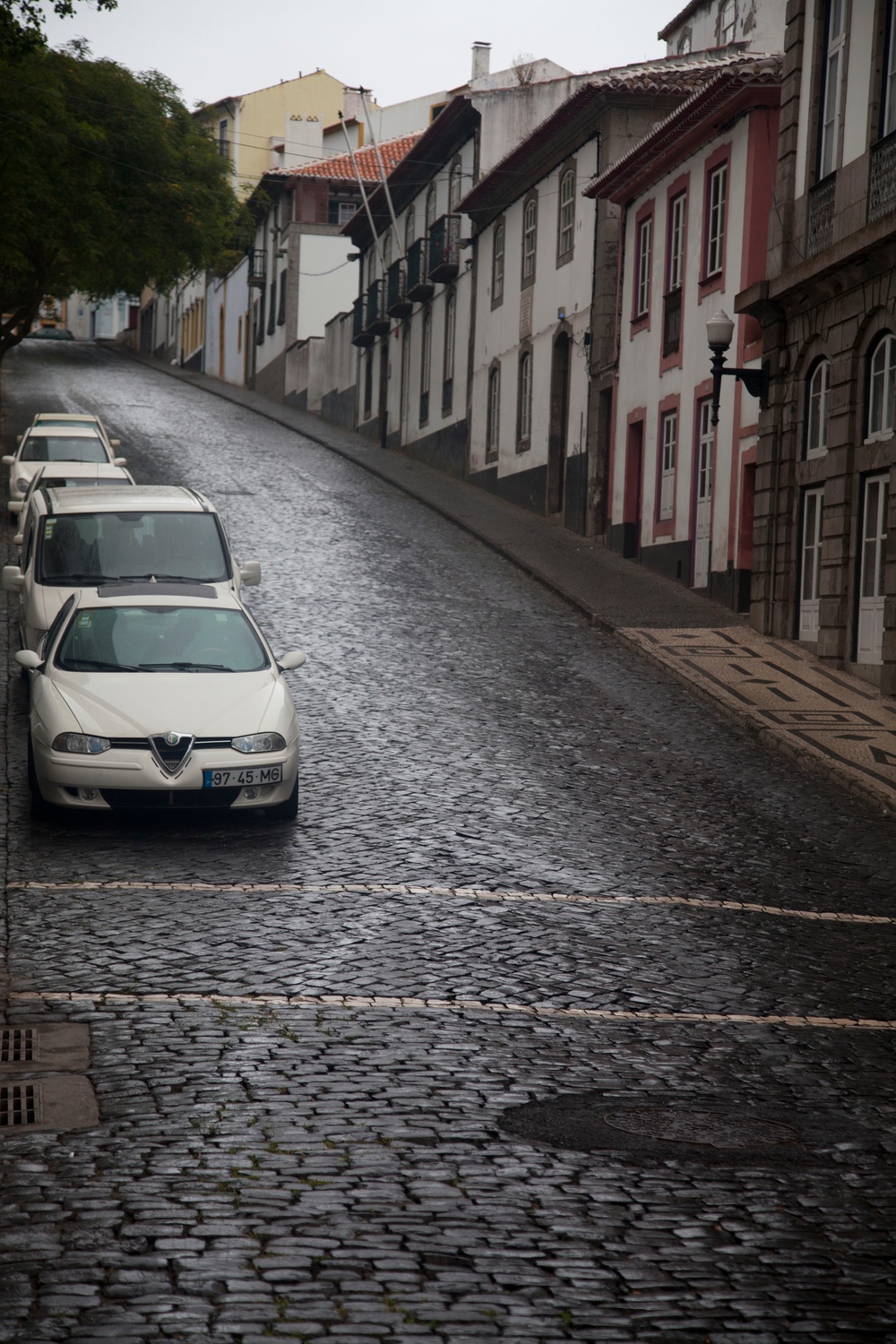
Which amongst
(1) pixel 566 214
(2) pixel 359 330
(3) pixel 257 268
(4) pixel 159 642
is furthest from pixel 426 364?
(4) pixel 159 642

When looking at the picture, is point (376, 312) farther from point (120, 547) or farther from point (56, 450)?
point (120, 547)

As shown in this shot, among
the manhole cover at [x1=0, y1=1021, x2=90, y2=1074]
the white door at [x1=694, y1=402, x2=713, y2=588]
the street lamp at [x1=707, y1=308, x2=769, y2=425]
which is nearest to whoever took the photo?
the manhole cover at [x1=0, y1=1021, x2=90, y2=1074]

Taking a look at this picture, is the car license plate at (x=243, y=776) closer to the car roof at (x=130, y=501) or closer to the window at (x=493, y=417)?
the car roof at (x=130, y=501)

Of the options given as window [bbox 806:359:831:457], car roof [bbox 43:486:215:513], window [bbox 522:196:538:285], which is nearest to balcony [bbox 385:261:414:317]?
window [bbox 522:196:538:285]

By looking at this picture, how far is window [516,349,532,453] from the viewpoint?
34531 millimetres

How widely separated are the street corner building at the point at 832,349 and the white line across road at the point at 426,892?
838 cm

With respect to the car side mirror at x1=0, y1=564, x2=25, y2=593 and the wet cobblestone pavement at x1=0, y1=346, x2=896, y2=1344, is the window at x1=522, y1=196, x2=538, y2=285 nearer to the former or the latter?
the wet cobblestone pavement at x1=0, y1=346, x2=896, y2=1344

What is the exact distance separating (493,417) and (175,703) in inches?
1081

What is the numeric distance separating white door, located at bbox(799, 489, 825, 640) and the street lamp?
1680 millimetres

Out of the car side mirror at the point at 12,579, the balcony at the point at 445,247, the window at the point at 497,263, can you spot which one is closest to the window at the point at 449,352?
the balcony at the point at 445,247

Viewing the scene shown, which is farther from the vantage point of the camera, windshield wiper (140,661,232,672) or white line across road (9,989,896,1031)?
windshield wiper (140,661,232,672)

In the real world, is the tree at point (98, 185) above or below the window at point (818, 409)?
above

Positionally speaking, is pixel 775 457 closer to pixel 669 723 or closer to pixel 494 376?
pixel 669 723

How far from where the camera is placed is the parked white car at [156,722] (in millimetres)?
10430
